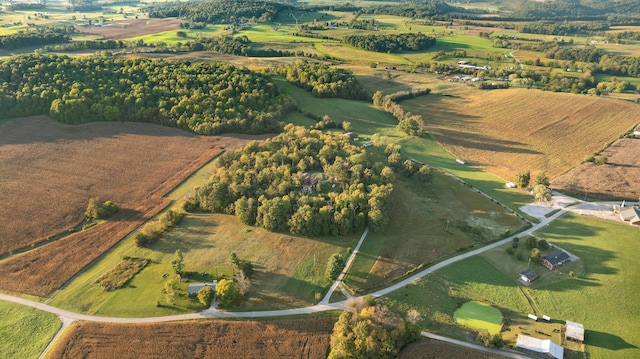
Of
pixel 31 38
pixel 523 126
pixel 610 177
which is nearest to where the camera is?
pixel 610 177

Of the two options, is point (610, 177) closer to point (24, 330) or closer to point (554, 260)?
point (554, 260)

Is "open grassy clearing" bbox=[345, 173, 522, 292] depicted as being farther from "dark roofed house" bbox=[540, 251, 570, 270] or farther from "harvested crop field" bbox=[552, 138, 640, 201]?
"harvested crop field" bbox=[552, 138, 640, 201]

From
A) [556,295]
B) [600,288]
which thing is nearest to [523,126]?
[600,288]

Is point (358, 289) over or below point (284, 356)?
over

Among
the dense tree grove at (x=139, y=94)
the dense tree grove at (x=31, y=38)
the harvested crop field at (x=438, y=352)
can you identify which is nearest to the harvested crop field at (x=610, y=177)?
the harvested crop field at (x=438, y=352)

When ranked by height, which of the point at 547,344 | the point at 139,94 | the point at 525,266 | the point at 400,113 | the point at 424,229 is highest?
the point at 139,94

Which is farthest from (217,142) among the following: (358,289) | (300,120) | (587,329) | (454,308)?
(587,329)

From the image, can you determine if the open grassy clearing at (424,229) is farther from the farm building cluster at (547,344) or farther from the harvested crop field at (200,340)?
the farm building cluster at (547,344)

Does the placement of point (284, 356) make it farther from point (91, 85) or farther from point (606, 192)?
point (91, 85)
